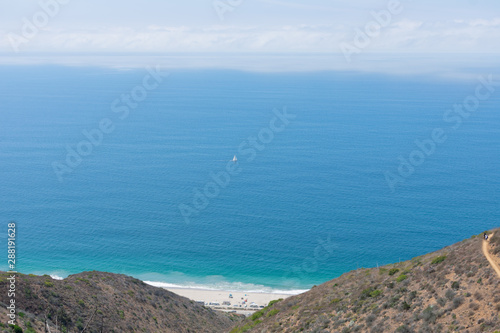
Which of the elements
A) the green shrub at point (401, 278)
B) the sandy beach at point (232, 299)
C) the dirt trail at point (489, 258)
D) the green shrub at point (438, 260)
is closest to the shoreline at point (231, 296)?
the sandy beach at point (232, 299)

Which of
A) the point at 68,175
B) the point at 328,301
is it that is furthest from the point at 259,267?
the point at 68,175

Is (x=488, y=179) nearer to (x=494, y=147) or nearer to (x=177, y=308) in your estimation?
(x=494, y=147)

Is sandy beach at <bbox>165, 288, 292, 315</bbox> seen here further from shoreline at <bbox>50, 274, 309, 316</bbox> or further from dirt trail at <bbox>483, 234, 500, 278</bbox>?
dirt trail at <bbox>483, 234, 500, 278</bbox>

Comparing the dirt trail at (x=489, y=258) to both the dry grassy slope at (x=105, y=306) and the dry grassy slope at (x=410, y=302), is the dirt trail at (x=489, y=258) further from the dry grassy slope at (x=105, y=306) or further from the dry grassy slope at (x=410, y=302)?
the dry grassy slope at (x=105, y=306)

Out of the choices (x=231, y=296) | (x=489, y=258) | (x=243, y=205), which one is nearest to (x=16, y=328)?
(x=489, y=258)

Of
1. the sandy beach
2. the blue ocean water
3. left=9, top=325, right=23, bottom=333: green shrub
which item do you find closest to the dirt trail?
left=9, top=325, right=23, bottom=333: green shrub

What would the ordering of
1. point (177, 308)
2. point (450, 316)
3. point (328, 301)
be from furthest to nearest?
1. point (177, 308)
2. point (328, 301)
3. point (450, 316)
